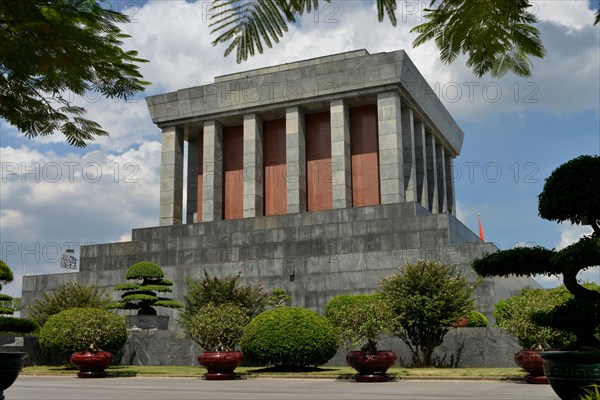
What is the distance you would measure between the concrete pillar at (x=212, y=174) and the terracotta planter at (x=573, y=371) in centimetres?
2763

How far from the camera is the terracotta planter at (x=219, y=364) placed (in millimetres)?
18266

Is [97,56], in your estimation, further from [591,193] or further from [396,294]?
[396,294]

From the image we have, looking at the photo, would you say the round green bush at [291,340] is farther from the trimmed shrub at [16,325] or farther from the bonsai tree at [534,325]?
the trimmed shrub at [16,325]

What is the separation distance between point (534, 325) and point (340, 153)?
1741 cm

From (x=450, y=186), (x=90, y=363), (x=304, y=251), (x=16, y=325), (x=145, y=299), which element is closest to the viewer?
(x=90, y=363)

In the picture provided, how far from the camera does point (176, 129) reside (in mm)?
37094

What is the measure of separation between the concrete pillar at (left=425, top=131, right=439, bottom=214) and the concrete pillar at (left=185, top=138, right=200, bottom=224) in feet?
44.5

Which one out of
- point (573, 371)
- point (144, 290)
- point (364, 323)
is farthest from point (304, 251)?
point (573, 371)

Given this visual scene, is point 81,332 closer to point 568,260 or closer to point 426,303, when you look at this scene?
point 426,303

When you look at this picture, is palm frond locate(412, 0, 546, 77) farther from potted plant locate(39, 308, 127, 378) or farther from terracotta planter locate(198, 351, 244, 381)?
potted plant locate(39, 308, 127, 378)

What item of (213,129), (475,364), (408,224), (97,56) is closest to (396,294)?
(475,364)

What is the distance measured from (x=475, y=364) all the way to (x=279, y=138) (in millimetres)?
19263

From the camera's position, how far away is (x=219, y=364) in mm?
18344

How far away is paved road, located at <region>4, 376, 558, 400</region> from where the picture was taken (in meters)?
12.5
